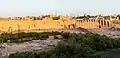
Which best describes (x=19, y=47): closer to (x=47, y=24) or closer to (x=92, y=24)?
(x=47, y=24)

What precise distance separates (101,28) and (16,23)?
12.2 meters

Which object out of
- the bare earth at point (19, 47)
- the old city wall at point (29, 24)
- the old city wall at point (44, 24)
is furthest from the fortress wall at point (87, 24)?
the bare earth at point (19, 47)

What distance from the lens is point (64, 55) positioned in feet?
51.9

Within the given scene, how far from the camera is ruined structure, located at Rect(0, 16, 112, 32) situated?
3700 centimetres

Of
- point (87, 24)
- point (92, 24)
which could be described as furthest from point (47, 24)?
point (92, 24)

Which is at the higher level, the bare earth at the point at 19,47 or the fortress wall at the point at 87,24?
the bare earth at the point at 19,47

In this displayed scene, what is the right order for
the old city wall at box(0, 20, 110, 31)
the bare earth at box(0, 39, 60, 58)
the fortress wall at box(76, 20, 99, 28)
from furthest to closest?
Result: 1. the fortress wall at box(76, 20, 99, 28)
2. the old city wall at box(0, 20, 110, 31)
3. the bare earth at box(0, 39, 60, 58)

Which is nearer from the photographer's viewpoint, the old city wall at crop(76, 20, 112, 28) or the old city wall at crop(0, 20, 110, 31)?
the old city wall at crop(0, 20, 110, 31)

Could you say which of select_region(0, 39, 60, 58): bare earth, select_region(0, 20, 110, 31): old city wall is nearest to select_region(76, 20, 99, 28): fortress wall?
select_region(0, 20, 110, 31): old city wall

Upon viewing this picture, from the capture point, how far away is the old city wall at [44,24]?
3694 cm

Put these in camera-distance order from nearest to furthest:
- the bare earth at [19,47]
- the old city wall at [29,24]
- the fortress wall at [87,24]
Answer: the bare earth at [19,47], the old city wall at [29,24], the fortress wall at [87,24]

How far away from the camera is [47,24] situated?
130 ft

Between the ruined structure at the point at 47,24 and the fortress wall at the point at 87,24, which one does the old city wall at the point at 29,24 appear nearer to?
the ruined structure at the point at 47,24

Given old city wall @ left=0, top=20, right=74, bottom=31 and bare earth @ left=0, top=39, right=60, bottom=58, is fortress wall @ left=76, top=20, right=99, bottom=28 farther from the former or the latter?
bare earth @ left=0, top=39, right=60, bottom=58
